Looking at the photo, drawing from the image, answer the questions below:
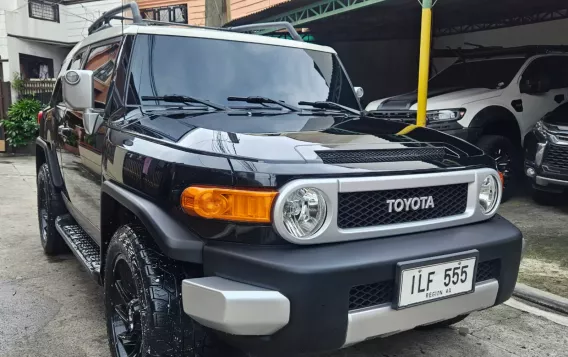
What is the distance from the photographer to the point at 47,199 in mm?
4570

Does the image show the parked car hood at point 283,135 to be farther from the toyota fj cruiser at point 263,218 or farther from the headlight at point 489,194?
the headlight at point 489,194

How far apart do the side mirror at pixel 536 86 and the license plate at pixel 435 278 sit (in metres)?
5.75

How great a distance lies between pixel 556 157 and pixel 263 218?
5.14 metres

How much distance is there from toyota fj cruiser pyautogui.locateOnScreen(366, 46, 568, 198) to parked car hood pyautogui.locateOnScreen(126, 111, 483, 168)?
3801 mm

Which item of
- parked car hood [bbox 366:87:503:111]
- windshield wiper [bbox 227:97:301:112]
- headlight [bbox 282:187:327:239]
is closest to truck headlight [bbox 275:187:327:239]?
headlight [bbox 282:187:327:239]

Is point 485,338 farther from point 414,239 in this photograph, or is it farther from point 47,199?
point 47,199

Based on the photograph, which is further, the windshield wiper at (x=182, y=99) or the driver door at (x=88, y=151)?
the driver door at (x=88, y=151)

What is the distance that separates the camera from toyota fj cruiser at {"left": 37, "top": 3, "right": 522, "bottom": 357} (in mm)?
1975

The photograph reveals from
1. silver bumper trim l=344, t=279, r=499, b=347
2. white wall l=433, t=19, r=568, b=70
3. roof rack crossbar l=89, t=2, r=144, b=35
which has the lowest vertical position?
silver bumper trim l=344, t=279, r=499, b=347

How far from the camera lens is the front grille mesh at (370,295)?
2.08m

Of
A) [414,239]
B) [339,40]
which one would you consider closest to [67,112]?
[414,239]

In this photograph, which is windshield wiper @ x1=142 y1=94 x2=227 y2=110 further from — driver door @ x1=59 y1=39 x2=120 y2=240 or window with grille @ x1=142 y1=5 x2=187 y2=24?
window with grille @ x1=142 y1=5 x2=187 y2=24

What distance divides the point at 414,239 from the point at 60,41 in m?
16.4

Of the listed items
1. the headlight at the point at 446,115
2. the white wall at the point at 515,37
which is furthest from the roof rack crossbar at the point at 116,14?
the white wall at the point at 515,37
